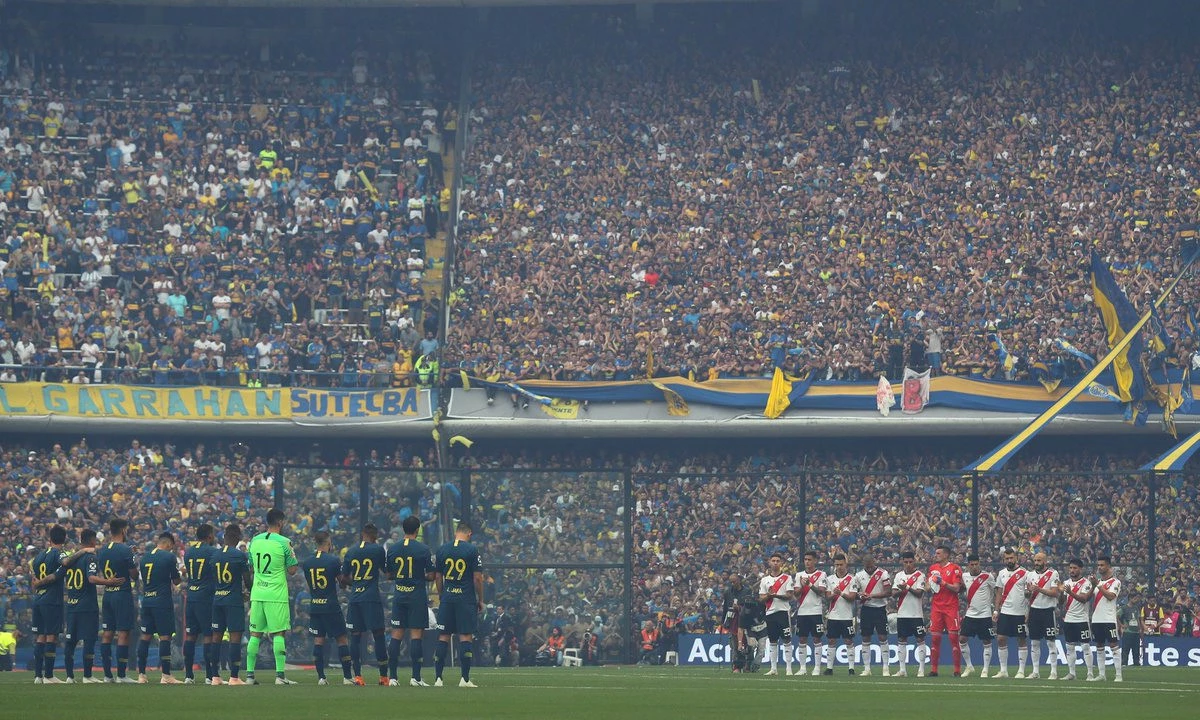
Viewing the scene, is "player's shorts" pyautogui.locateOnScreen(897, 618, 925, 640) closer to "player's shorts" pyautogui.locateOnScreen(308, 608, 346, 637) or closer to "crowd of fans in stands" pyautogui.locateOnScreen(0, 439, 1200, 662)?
"crowd of fans in stands" pyautogui.locateOnScreen(0, 439, 1200, 662)

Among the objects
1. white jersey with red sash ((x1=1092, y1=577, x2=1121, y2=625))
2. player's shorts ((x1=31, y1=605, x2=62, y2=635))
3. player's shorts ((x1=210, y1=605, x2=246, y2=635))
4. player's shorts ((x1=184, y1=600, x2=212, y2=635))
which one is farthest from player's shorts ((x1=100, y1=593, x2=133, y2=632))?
white jersey with red sash ((x1=1092, y1=577, x2=1121, y2=625))

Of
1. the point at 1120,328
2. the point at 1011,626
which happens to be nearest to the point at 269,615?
the point at 1011,626

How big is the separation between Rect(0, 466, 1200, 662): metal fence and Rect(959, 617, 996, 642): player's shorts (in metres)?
2.85

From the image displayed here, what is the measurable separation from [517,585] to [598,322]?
13.0 m

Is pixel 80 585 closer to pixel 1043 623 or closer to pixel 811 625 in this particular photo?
pixel 811 625

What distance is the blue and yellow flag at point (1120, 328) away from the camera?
4297 cm

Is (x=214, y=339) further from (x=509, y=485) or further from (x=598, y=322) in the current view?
(x=509, y=485)

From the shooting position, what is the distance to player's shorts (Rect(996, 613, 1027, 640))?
3042 cm

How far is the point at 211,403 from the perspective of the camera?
146 feet

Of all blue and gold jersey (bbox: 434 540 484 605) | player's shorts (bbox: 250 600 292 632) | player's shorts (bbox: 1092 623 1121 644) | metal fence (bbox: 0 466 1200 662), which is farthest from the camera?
metal fence (bbox: 0 466 1200 662)

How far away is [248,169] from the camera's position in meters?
50.5

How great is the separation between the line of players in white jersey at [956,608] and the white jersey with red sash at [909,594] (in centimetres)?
2

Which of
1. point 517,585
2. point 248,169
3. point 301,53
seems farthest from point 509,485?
point 301,53

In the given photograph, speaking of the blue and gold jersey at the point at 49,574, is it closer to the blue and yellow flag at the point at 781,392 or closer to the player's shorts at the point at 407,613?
the player's shorts at the point at 407,613
